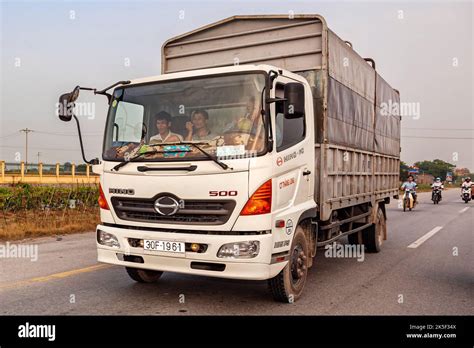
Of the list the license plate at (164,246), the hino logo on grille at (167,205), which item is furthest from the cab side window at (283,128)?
the license plate at (164,246)

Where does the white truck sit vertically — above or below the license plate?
above

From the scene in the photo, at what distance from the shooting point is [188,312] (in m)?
4.46

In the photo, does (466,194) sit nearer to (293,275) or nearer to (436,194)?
(436,194)

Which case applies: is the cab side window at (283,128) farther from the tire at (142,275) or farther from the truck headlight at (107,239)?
the tire at (142,275)

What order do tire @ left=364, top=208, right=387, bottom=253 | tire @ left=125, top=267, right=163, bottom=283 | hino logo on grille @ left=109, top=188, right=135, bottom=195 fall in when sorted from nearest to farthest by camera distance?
1. hino logo on grille @ left=109, top=188, right=135, bottom=195
2. tire @ left=125, top=267, right=163, bottom=283
3. tire @ left=364, top=208, right=387, bottom=253

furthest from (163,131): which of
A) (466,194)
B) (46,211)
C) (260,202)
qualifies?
(466,194)

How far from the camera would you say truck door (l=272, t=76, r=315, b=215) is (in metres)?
4.47

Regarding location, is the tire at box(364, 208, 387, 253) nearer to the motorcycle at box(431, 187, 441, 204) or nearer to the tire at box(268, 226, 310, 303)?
the tire at box(268, 226, 310, 303)

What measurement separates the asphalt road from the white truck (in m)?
0.35

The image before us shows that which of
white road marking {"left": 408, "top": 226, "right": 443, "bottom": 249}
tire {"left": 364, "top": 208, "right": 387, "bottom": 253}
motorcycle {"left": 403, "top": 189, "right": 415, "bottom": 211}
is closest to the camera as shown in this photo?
tire {"left": 364, "top": 208, "right": 387, "bottom": 253}

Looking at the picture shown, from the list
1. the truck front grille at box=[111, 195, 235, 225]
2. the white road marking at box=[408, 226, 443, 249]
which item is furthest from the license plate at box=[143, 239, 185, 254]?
the white road marking at box=[408, 226, 443, 249]

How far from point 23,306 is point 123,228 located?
125cm
